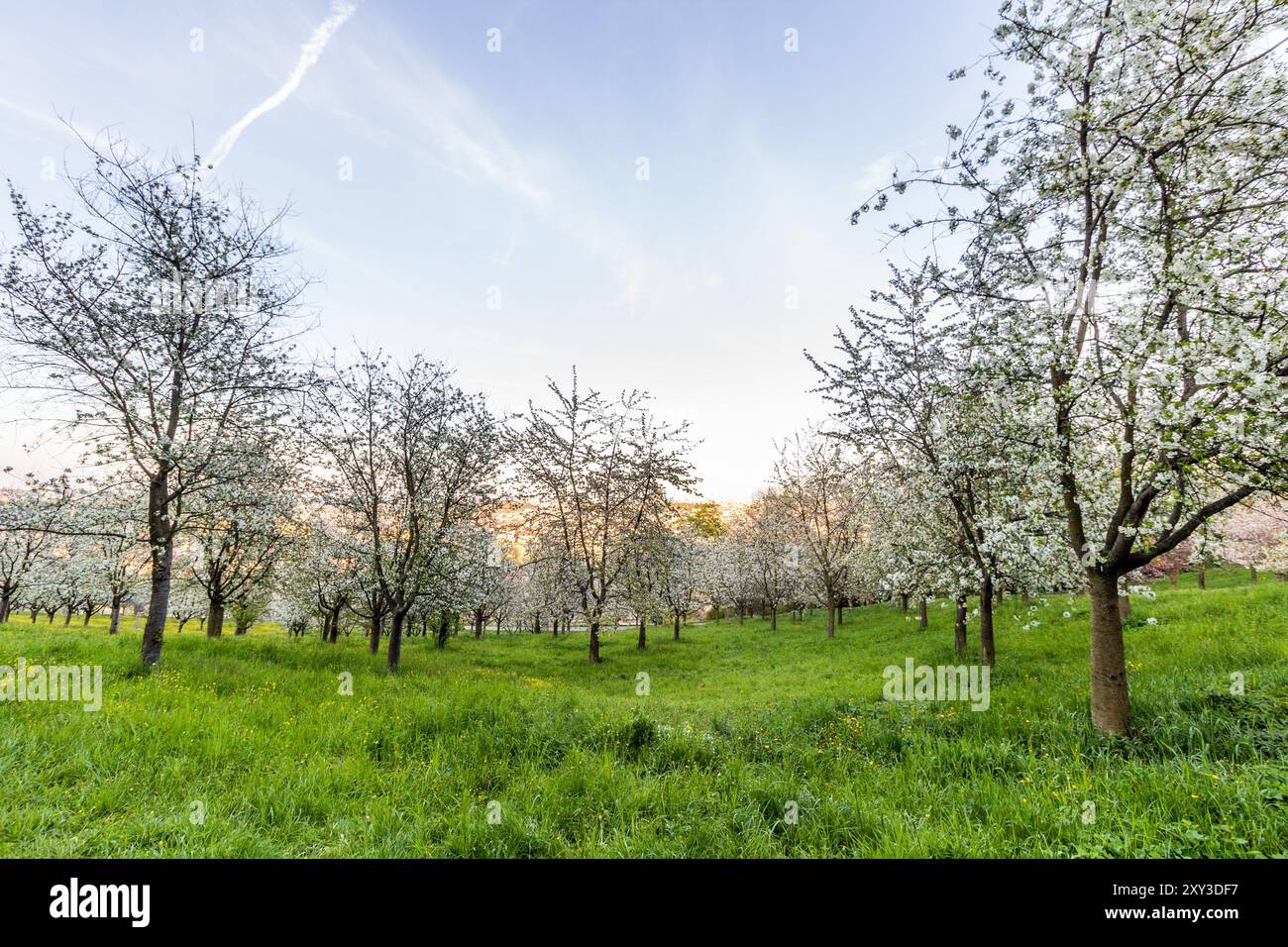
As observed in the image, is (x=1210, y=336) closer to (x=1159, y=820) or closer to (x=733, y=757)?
(x=1159, y=820)

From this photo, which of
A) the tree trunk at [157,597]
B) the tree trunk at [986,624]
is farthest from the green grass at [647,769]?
the tree trunk at [986,624]

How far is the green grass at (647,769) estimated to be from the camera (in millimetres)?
4121

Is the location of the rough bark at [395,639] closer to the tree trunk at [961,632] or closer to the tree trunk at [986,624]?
the tree trunk at [986,624]

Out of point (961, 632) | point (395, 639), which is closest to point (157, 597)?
point (395, 639)

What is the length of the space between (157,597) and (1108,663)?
17.2 m

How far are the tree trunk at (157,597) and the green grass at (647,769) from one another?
0.49 meters

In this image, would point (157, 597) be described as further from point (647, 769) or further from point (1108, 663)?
point (1108, 663)

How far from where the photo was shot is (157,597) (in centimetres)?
1005

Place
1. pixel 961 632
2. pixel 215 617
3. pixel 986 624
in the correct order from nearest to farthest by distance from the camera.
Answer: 1. pixel 986 624
2. pixel 961 632
3. pixel 215 617

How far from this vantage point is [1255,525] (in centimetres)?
2311

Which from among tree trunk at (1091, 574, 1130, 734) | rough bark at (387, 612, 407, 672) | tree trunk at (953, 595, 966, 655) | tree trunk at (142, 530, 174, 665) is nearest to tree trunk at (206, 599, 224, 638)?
tree trunk at (142, 530, 174, 665)

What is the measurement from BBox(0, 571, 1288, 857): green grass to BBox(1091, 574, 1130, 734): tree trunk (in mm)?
268
